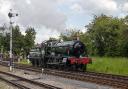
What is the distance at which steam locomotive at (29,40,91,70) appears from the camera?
3538 cm

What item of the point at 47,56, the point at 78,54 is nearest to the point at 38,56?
the point at 47,56

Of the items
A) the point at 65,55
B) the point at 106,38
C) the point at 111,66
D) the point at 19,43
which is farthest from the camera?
the point at 19,43

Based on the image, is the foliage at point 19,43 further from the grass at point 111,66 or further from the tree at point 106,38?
the grass at point 111,66

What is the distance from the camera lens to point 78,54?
120 feet

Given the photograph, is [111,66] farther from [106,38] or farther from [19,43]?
[19,43]

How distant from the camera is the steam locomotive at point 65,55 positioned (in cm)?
3538

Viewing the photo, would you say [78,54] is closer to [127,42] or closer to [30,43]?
[127,42]

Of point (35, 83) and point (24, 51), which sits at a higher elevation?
point (24, 51)

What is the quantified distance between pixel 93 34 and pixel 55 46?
23791 mm

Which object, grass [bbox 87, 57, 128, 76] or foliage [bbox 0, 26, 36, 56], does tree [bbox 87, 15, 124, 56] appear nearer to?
grass [bbox 87, 57, 128, 76]

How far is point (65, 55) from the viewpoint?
36.6 m

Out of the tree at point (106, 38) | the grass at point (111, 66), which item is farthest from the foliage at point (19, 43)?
the grass at point (111, 66)

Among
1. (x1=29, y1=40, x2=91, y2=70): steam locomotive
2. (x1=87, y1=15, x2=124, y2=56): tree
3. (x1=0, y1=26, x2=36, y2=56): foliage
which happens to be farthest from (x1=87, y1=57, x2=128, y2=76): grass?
(x1=0, y1=26, x2=36, y2=56): foliage

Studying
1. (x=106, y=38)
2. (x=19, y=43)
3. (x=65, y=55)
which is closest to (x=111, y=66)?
(x=65, y=55)
